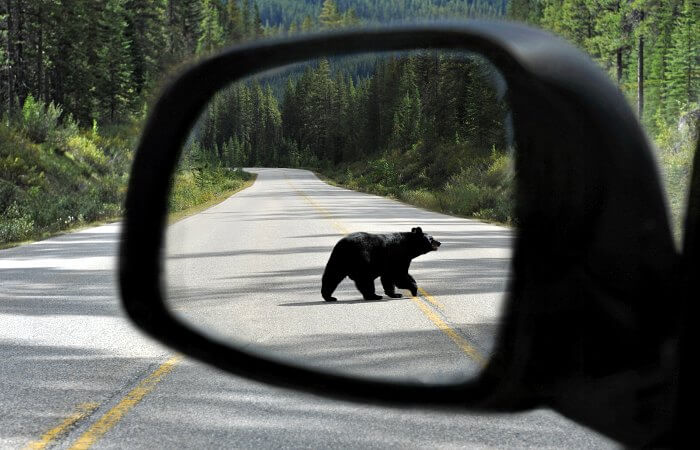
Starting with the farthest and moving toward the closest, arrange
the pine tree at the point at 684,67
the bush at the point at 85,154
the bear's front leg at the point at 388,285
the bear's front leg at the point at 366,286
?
the bush at the point at 85,154 < the bear's front leg at the point at 388,285 < the bear's front leg at the point at 366,286 < the pine tree at the point at 684,67

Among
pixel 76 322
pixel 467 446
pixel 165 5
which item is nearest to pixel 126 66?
pixel 165 5

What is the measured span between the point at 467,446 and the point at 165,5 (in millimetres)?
86226

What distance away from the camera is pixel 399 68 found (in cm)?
170

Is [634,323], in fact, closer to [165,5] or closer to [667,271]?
[667,271]

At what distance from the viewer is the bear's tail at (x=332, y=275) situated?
281cm

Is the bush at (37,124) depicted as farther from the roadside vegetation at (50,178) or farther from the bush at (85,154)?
the bush at (85,154)

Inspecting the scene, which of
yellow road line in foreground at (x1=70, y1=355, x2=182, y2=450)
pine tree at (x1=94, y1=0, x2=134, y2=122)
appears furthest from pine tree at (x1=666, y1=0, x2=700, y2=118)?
pine tree at (x1=94, y1=0, x2=134, y2=122)

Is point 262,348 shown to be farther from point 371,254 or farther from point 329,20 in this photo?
point 329,20

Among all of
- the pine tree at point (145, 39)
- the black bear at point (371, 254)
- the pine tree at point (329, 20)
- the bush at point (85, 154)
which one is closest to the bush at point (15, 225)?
the pine tree at point (329, 20)

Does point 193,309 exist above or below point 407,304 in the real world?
above

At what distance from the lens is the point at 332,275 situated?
10.1 feet

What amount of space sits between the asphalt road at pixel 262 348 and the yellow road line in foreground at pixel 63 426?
2 centimetres

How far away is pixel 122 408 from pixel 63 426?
0.45 m

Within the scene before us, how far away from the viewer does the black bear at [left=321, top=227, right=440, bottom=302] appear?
8.86 ft
